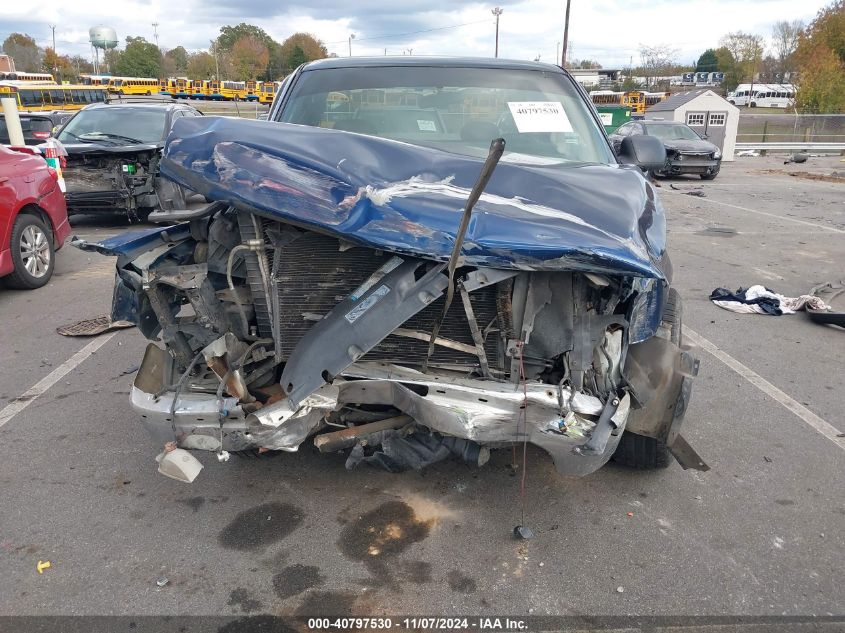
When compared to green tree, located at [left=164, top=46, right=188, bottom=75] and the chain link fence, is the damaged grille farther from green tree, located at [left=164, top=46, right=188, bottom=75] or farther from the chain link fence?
green tree, located at [left=164, top=46, right=188, bottom=75]

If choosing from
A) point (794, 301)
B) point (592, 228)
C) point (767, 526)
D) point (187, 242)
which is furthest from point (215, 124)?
point (794, 301)

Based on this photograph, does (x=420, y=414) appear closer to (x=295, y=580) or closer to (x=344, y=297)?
(x=344, y=297)

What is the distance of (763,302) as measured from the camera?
235 inches

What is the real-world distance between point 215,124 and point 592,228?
5.08ft

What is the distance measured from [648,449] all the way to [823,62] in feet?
139

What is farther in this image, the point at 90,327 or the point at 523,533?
the point at 90,327

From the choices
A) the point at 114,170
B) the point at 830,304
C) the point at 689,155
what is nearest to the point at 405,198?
the point at 830,304

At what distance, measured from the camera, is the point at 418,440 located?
112 inches

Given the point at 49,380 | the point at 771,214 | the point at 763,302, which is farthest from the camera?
the point at 771,214

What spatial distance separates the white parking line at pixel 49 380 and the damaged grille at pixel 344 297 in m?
2.24

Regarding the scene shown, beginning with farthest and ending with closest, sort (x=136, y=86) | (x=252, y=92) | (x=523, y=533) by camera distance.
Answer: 1. (x=252, y=92)
2. (x=136, y=86)
3. (x=523, y=533)

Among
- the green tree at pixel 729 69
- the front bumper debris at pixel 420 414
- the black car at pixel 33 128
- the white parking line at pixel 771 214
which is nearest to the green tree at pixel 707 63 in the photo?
the green tree at pixel 729 69

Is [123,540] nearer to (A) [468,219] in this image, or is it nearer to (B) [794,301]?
(A) [468,219]

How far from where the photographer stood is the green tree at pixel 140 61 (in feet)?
251
